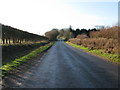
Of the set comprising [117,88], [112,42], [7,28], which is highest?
[7,28]

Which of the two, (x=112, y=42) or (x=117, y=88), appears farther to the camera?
(x=112, y=42)

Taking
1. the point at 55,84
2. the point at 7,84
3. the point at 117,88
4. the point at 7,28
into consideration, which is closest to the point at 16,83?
the point at 7,84

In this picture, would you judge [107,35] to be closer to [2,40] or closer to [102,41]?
[102,41]

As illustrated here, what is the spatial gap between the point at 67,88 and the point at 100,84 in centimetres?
170

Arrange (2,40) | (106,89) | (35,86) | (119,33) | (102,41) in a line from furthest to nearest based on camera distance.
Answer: (102,41) → (2,40) → (119,33) → (35,86) → (106,89)

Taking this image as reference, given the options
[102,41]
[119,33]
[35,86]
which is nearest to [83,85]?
[35,86]

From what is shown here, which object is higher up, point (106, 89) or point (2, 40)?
point (2, 40)

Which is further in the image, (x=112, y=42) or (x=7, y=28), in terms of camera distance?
(x=7, y=28)

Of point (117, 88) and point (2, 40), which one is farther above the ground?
point (2, 40)

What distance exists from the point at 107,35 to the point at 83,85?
19.8 m

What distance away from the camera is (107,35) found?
25562 mm

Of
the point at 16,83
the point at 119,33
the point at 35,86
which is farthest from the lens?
the point at 119,33

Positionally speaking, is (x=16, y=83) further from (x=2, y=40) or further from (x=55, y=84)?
(x=2, y=40)

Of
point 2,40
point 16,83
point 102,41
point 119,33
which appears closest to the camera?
point 16,83
